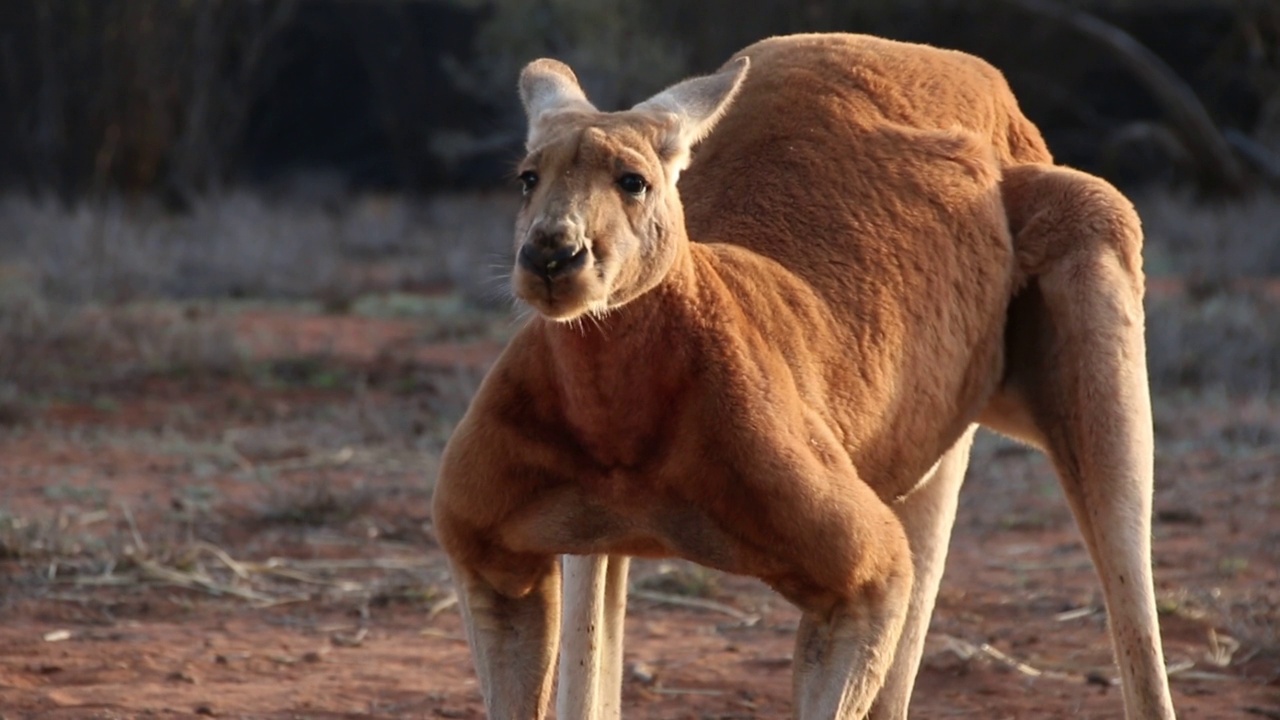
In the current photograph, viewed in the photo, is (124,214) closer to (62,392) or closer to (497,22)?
(497,22)

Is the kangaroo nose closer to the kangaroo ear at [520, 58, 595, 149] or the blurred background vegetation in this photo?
the kangaroo ear at [520, 58, 595, 149]

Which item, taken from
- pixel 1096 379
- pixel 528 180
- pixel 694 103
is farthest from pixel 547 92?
pixel 1096 379

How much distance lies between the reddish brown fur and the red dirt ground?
56.0 inches

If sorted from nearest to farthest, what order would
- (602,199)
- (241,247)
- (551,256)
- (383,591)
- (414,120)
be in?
(551,256), (602,199), (383,591), (241,247), (414,120)

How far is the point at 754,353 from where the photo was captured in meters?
3.91

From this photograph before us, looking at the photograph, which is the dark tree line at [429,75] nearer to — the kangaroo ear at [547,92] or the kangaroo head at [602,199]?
the kangaroo ear at [547,92]

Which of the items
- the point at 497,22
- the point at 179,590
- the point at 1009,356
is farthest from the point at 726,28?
the point at 1009,356

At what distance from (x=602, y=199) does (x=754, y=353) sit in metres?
0.52

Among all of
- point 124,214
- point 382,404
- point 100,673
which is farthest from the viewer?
point 124,214

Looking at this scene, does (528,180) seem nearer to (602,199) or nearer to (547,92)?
(602,199)

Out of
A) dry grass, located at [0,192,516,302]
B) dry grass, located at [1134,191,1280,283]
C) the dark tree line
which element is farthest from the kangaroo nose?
the dark tree line

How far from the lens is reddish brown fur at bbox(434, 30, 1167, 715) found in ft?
12.3

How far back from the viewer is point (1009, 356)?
5.03 metres

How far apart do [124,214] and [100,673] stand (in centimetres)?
1175
